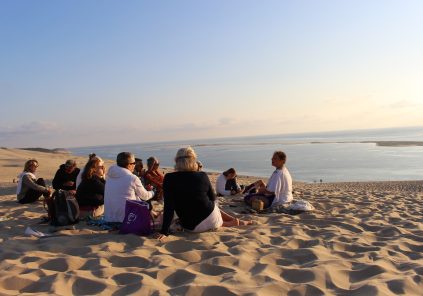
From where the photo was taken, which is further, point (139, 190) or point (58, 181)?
point (58, 181)

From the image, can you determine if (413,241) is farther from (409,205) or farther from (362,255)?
(409,205)

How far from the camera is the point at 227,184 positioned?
10000mm

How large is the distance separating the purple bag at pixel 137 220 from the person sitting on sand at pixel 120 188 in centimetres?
47

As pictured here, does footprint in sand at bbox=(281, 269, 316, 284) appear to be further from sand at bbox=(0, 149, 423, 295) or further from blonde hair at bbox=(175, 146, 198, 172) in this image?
blonde hair at bbox=(175, 146, 198, 172)

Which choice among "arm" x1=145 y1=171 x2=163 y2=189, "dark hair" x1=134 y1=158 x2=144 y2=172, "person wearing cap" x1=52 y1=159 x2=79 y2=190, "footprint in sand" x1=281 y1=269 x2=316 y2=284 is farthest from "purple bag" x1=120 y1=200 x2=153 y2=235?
"dark hair" x1=134 y1=158 x2=144 y2=172

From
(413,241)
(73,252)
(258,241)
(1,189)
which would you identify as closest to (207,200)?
(258,241)

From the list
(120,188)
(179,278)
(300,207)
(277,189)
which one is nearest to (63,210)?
(120,188)

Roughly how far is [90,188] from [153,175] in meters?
2.16

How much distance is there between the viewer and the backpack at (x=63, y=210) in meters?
6.18

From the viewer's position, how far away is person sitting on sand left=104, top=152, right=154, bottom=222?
235 inches

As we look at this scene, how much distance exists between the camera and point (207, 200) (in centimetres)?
558

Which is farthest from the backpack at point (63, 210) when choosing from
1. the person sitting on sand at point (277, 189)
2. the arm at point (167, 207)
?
the person sitting on sand at point (277, 189)

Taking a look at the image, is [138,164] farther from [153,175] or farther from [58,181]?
[58,181]

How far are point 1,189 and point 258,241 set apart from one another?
11051 mm
